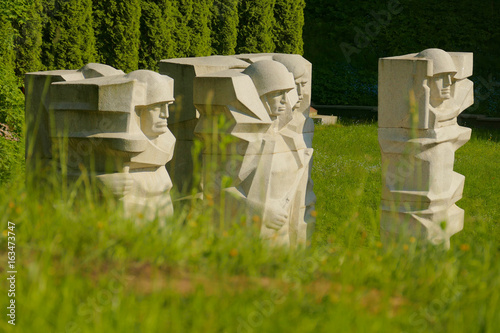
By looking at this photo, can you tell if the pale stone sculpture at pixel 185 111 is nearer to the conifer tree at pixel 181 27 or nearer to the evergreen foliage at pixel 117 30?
the evergreen foliage at pixel 117 30

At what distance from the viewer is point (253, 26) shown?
13844mm

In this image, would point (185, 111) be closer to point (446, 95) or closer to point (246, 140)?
point (246, 140)

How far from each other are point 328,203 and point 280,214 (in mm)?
3714

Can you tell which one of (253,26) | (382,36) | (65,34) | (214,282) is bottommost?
(214,282)

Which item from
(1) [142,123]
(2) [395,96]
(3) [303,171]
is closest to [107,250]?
(1) [142,123]

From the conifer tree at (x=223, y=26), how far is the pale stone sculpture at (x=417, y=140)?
24.7 ft

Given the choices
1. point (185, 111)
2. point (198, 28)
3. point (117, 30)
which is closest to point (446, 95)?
point (185, 111)

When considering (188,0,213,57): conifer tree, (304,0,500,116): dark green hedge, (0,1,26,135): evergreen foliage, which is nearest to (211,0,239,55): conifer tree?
(188,0,213,57): conifer tree

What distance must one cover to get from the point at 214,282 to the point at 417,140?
11.8 ft

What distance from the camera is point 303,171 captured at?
243 inches

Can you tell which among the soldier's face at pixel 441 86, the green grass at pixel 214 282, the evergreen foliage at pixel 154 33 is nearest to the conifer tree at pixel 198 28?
the evergreen foliage at pixel 154 33

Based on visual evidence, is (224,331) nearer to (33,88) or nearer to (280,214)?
(280,214)

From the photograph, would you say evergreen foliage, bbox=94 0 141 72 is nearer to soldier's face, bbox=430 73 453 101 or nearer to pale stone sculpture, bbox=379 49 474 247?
pale stone sculpture, bbox=379 49 474 247

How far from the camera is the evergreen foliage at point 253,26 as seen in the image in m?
13.8
